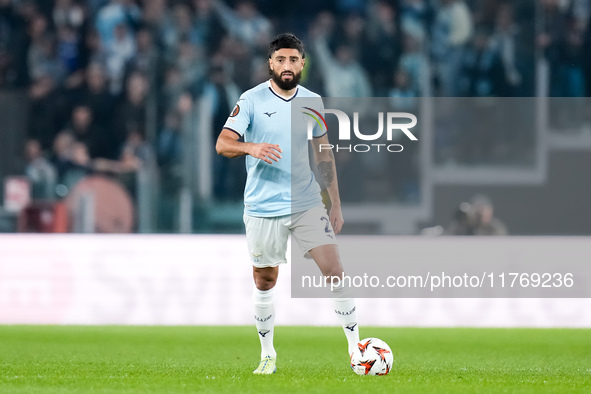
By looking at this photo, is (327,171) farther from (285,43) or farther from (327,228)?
(285,43)

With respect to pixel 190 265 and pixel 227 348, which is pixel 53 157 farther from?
pixel 227 348

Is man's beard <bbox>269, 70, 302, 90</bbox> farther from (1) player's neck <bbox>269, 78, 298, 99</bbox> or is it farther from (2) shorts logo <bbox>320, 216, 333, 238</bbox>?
(2) shorts logo <bbox>320, 216, 333, 238</bbox>

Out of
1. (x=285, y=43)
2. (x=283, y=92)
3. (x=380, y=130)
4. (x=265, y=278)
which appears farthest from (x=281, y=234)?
(x=380, y=130)

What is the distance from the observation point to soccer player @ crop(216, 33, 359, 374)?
6.13m

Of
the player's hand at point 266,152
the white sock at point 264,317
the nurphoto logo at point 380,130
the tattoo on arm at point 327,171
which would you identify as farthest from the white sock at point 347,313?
the nurphoto logo at point 380,130

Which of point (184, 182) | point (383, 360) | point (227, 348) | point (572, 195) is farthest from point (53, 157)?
point (383, 360)

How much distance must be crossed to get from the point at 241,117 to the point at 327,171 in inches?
27.5

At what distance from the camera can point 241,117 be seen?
609 centimetres

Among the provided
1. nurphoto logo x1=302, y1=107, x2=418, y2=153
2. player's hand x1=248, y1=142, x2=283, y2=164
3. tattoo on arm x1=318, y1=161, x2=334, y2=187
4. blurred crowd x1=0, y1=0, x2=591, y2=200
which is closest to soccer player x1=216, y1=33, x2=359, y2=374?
tattoo on arm x1=318, y1=161, x2=334, y2=187

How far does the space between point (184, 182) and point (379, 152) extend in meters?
2.21

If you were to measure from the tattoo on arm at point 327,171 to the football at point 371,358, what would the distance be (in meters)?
1.04

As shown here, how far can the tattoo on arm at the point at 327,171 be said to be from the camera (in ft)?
21.0

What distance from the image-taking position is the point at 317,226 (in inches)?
244

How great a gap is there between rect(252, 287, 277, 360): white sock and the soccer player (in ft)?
0.05
